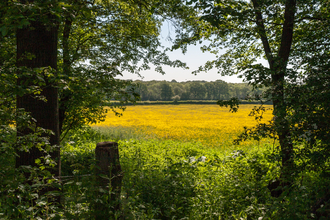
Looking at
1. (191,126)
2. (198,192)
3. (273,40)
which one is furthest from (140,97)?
→ (191,126)

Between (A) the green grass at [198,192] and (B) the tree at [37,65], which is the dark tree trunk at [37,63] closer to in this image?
(B) the tree at [37,65]

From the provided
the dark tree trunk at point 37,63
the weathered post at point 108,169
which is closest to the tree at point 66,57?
the dark tree trunk at point 37,63

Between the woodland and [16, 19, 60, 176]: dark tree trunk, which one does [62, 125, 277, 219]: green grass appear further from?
[16, 19, 60, 176]: dark tree trunk

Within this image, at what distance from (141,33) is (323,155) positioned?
23.1ft

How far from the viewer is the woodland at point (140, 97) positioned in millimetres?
2398

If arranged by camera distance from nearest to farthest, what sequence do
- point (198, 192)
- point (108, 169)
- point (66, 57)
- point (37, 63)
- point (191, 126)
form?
1. point (108, 169)
2. point (37, 63)
3. point (198, 192)
4. point (66, 57)
5. point (191, 126)

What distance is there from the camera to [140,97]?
13.0 feet

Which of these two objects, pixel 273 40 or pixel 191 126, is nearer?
pixel 273 40

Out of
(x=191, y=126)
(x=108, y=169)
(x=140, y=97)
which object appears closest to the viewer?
(x=108, y=169)

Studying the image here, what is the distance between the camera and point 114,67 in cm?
402

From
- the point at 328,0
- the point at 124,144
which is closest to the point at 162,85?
the point at 124,144

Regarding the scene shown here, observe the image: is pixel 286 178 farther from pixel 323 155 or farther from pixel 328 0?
pixel 328 0

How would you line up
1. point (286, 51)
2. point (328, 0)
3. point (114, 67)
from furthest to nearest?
point (286, 51), point (328, 0), point (114, 67)

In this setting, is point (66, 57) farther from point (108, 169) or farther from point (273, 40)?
point (273, 40)
